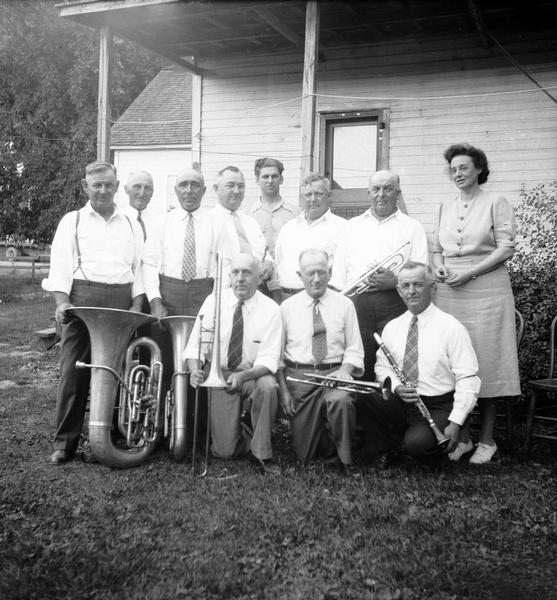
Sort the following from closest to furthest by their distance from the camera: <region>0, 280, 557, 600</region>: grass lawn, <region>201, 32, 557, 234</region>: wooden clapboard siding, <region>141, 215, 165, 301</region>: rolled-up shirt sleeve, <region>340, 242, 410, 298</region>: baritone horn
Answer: <region>0, 280, 557, 600</region>: grass lawn
<region>340, 242, 410, 298</region>: baritone horn
<region>141, 215, 165, 301</region>: rolled-up shirt sleeve
<region>201, 32, 557, 234</region>: wooden clapboard siding

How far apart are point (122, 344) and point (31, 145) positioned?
23857mm

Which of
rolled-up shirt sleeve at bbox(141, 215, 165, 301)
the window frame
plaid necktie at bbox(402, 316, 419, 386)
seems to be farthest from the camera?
the window frame

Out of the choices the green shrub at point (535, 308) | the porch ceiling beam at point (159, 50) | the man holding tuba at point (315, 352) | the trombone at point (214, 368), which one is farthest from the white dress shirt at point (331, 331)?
the porch ceiling beam at point (159, 50)

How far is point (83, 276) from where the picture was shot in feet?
15.5

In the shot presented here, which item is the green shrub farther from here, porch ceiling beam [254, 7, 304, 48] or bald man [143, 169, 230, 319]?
porch ceiling beam [254, 7, 304, 48]

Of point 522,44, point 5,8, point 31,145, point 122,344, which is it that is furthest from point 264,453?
point 5,8

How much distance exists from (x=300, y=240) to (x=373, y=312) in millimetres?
835

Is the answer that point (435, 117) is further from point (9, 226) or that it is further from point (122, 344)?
point (9, 226)

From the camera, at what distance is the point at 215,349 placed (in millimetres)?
4387

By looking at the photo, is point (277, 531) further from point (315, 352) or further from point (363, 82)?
point (363, 82)

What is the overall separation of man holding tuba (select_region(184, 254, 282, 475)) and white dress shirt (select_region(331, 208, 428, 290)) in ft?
2.12

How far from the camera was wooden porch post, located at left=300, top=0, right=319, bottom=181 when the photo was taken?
7.39 m

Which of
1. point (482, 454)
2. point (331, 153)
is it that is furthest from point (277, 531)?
point (331, 153)

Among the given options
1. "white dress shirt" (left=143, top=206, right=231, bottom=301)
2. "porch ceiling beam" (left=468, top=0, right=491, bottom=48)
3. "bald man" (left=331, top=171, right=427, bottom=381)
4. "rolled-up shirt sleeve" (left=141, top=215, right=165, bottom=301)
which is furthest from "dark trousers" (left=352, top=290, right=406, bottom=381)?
"porch ceiling beam" (left=468, top=0, right=491, bottom=48)
